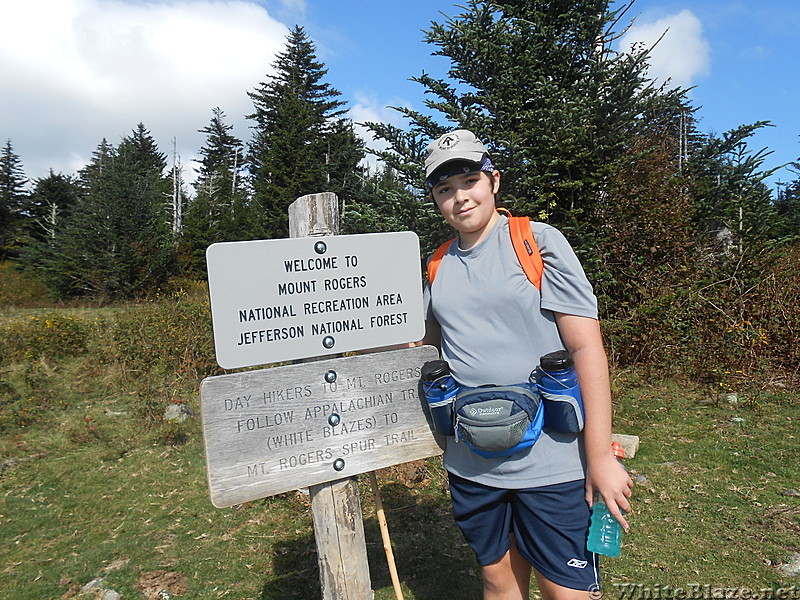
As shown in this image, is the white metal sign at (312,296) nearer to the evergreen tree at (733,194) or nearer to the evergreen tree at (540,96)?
the evergreen tree at (540,96)

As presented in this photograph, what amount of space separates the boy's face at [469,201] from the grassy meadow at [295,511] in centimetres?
243

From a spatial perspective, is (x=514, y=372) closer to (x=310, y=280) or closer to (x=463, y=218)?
(x=463, y=218)

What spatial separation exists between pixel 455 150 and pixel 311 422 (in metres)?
1.16

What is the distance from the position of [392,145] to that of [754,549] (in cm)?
635

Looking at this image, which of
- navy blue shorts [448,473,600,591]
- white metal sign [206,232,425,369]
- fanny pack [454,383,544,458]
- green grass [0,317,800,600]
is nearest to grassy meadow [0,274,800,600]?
green grass [0,317,800,600]

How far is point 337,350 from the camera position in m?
2.16

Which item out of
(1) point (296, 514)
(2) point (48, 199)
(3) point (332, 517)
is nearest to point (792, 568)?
(3) point (332, 517)

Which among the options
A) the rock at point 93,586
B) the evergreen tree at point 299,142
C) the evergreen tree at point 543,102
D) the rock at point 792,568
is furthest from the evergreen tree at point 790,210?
the evergreen tree at point 299,142

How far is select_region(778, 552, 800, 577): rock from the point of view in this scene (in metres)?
3.25

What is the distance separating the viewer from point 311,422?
209cm

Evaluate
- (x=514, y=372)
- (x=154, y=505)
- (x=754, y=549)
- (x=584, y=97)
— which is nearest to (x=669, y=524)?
(x=754, y=549)

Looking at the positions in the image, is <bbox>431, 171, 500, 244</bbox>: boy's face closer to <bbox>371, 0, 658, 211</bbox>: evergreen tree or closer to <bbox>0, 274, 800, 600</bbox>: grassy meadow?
<bbox>0, 274, 800, 600</bbox>: grassy meadow

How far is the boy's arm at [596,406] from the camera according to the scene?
73.5 inches

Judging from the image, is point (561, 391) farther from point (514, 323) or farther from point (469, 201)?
point (469, 201)
